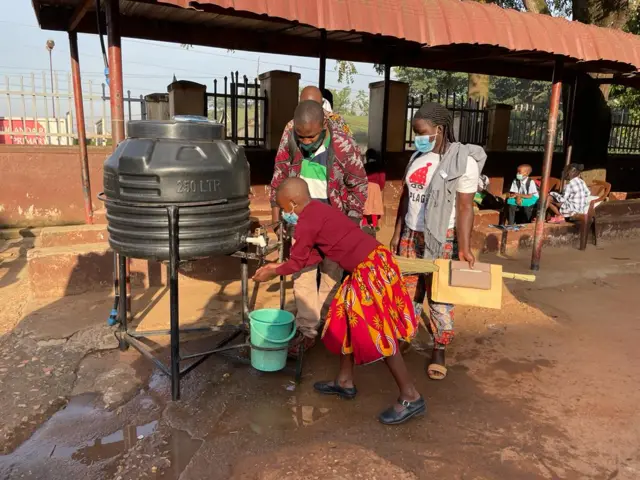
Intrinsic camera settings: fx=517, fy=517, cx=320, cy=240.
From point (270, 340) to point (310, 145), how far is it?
4.14ft

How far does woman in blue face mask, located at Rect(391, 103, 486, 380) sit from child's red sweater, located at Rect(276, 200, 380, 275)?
2.17 ft

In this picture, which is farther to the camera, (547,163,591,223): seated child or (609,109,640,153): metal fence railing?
(609,109,640,153): metal fence railing

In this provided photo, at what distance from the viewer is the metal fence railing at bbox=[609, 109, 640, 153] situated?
13.9 meters

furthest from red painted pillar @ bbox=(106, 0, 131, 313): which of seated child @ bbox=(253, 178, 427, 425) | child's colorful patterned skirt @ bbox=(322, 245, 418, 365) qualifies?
child's colorful patterned skirt @ bbox=(322, 245, 418, 365)

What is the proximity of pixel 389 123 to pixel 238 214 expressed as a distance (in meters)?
6.59

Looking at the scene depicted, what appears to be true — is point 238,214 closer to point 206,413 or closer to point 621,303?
point 206,413

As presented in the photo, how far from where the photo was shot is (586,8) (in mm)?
9227

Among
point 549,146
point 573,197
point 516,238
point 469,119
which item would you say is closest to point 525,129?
point 469,119

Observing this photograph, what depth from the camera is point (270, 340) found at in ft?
10.7

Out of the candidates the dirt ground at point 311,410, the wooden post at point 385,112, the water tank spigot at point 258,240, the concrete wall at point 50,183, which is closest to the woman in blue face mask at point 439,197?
the dirt ground at point 311,410

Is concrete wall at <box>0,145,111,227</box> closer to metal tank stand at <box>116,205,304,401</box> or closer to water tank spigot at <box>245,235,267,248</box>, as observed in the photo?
metal tank stand at <box>116,205,304,401</box>

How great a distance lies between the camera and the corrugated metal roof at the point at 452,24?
418 centimetres

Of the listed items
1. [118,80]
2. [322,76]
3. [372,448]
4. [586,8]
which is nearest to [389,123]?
[322,76]

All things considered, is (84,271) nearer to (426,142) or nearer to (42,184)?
(426,142)
